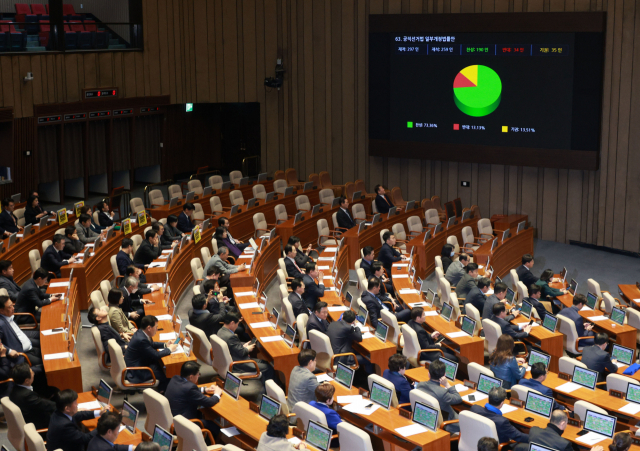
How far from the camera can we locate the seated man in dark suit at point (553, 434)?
6484mm

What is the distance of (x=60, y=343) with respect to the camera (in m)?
8.72

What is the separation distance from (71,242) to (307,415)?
23.0ft

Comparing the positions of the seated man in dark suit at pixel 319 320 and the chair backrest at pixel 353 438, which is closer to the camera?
the chair backrest at pixel 353 438

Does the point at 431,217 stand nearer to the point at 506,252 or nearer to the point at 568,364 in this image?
the point at 506,252

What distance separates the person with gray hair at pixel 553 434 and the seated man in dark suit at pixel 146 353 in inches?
155

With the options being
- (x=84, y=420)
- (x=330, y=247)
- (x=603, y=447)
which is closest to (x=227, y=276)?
(x=330, y=247)

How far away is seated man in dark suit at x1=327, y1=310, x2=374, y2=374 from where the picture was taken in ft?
29.8

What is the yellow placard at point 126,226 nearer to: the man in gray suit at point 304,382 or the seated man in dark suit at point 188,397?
the seated man in dark suit at point 188,397

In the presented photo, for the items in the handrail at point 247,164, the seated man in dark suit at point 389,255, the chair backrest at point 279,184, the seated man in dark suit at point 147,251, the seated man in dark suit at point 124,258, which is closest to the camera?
the seated man in dark suit at point 124,258

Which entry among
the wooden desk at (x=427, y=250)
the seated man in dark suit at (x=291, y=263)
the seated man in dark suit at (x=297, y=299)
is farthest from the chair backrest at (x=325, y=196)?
the seated man in dark suit at (x=297, y=299)

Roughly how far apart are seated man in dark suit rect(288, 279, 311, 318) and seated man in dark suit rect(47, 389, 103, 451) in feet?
12.8

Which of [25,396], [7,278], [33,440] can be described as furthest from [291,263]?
[33,440]

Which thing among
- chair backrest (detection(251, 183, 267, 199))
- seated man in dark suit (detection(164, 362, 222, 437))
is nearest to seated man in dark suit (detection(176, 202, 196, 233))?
chair backrest (detection(251, 183, 267, 199))

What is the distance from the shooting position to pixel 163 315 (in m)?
9.73
